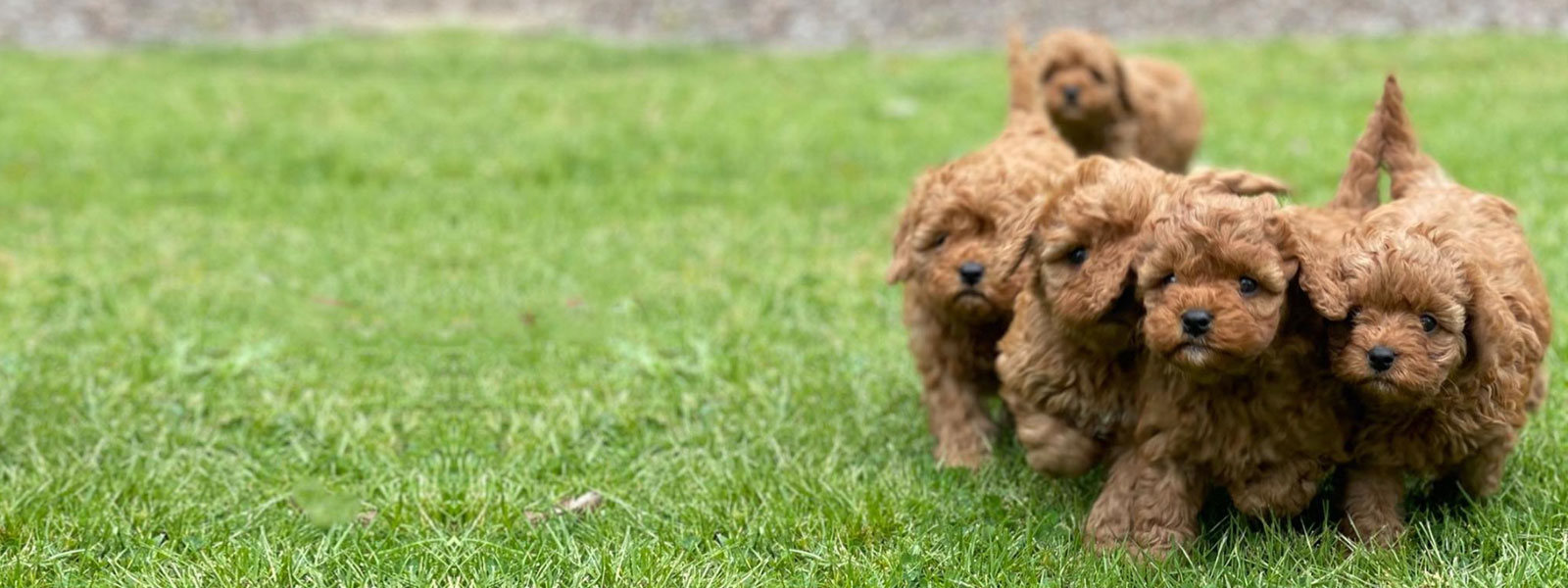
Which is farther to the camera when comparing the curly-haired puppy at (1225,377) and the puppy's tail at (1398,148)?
the puppy's tail at (1398,148)

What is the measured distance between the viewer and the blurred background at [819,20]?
49.5ft

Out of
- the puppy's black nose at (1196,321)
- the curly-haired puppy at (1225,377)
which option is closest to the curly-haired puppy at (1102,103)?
the curly-haired puppy at (1225,377)

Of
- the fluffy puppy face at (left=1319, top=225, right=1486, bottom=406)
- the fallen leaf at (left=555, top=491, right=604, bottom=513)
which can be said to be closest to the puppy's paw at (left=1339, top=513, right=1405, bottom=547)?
the fluffy puppy face at (left=1319, top=225, right=1486, bottom=406)

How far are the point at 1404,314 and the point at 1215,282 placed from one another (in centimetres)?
46

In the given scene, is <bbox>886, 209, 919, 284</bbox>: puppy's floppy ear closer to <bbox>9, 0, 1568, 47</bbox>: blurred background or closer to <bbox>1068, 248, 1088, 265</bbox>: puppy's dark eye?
<bbox>1068, 248, 1088, 265</bbox>: puppy's dark eye

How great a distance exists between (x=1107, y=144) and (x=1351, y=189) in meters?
3.22

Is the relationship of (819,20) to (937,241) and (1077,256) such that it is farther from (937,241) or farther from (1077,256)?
(1077,256)

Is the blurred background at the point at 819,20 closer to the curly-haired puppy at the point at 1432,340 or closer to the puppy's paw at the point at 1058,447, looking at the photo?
the curly-haired puppy at the point at 1432,340

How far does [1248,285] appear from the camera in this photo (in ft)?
11.2

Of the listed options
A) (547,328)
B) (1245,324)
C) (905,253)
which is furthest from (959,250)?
(547,328)

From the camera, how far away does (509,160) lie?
9.78m

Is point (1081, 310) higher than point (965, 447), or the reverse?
point (1081, 310)

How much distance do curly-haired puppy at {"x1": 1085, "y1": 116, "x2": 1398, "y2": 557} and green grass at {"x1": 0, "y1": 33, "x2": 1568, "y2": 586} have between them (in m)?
0.18

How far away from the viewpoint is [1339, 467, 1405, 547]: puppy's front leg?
3.94m
